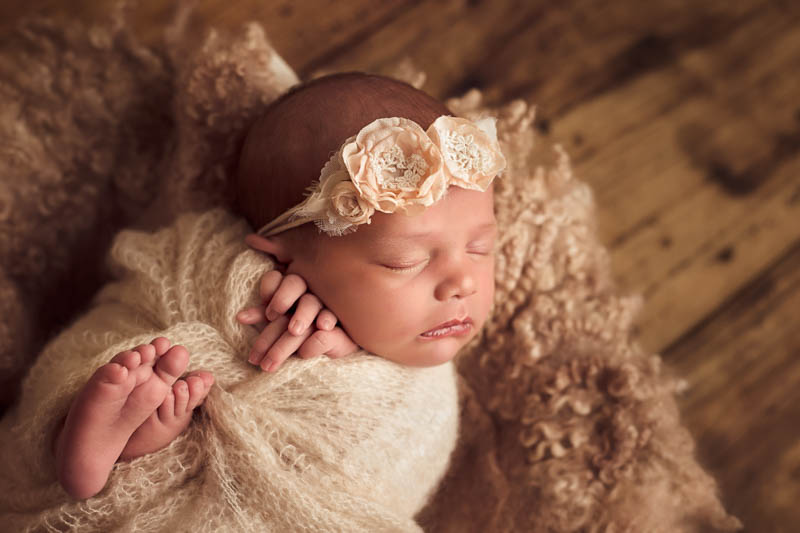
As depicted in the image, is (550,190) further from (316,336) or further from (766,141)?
(766,141)

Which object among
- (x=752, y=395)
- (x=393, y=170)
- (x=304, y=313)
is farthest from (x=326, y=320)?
(x=752, y=395)

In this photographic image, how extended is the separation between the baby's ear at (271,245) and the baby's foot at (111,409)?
0.22 meters

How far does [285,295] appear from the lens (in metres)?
1.05

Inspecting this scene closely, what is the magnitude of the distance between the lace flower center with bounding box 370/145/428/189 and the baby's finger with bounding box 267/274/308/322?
214 millimetres

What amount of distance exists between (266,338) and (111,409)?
0.75 feet

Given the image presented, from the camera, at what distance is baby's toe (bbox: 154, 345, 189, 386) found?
90cm

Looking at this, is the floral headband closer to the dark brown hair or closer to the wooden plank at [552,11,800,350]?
the dark brown hair

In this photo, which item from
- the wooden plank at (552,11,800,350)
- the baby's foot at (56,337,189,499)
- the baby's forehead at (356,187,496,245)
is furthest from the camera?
the wooden plank at (552,11,800,350)

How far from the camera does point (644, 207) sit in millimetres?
1809

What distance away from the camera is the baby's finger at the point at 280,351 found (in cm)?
102

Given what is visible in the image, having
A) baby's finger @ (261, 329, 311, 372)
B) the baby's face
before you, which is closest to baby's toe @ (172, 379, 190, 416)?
baby's finger @ (261, 329, 311, 372)

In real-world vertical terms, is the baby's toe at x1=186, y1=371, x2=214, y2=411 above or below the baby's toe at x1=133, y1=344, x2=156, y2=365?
below

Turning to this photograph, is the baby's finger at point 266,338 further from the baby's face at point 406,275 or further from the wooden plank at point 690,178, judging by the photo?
the wooden plank at point 690,178

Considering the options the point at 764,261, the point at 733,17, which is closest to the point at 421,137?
the point at 764,261
